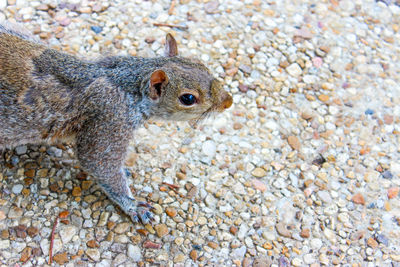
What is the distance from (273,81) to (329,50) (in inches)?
38.4

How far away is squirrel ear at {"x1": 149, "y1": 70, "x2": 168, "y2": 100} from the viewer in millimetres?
3727

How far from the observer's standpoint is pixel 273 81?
5465mm

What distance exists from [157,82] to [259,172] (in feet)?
4.94

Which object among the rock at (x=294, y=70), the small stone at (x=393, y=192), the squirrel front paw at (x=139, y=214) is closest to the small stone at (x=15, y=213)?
the squirrel front paw at (x=139, y=214)

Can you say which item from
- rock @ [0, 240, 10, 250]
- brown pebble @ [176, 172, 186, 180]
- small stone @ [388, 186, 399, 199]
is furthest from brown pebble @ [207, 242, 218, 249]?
small stone @ [388, 186, 399, 199]

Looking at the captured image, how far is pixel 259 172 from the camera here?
15.4 feet

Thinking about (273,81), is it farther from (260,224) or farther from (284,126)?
(260,224)

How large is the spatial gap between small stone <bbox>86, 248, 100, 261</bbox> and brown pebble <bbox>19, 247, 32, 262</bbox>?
452mm

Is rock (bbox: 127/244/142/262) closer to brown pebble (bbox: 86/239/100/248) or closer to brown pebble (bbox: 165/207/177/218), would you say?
brown pebble (bbox: 86/239/100/248)

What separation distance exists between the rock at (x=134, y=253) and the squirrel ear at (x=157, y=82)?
4.11ft

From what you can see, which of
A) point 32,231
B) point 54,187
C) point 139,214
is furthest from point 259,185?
point 32,231

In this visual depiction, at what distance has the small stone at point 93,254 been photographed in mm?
3926

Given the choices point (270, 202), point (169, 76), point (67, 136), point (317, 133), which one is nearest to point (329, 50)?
point (317, 133)

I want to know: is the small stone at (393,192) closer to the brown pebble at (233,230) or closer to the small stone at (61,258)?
the brown pebble at (233,230)
